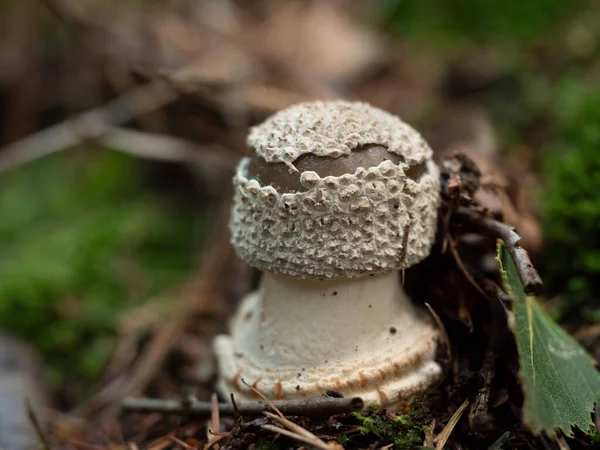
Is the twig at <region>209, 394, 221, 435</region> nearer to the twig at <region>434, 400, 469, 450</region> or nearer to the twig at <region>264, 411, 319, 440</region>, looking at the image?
the twig at <region>264, 411, 319, 440</region>

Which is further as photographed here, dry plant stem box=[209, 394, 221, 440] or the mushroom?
dry plant stem box=[209, 394, 221, 440]

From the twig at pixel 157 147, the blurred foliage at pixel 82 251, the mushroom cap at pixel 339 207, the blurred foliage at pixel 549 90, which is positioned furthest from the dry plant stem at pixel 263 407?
the twig at pixel 157 147

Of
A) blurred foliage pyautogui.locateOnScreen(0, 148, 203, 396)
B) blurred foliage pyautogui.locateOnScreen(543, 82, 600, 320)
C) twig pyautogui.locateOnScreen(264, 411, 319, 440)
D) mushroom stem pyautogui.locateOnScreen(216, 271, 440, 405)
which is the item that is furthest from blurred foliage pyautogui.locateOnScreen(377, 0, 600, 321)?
blurred foliage pyautogui.locateOnScreen(0, 148, 203, 396)

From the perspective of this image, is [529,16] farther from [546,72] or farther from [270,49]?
[270,49]

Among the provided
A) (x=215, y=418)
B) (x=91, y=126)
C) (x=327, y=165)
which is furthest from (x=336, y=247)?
(x=91, y=126)

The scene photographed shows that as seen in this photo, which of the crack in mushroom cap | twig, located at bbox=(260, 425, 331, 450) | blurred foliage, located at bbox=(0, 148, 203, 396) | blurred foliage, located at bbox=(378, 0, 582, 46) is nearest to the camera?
twig, located at bbox=(260, 425, 331, 450)

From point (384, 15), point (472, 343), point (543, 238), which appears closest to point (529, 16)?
point (384, 15)
